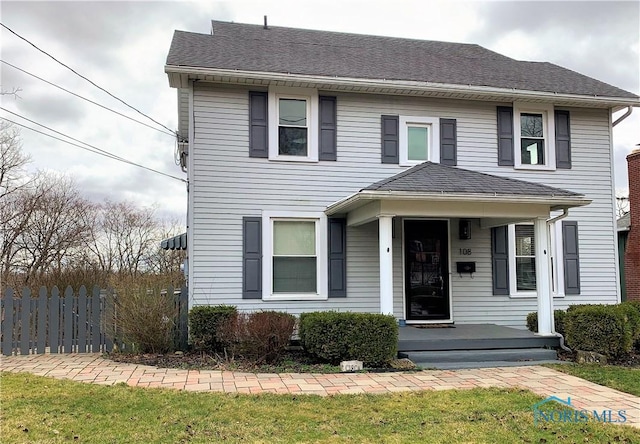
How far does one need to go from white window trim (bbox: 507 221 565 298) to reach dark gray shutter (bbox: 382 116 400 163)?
290 cm

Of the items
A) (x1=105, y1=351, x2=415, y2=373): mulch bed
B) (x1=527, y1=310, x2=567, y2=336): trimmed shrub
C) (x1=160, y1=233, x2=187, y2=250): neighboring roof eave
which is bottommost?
(x1=105, y1=351, x2=415, y2=373): mulch bed

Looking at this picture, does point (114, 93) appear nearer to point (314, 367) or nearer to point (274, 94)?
point (274, 94)

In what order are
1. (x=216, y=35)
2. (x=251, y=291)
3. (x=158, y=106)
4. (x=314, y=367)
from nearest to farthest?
(x=314, y=367) → (x=251, y=291) → (x=216, y=35) → (x=158, y=106)

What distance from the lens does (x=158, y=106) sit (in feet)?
41.6

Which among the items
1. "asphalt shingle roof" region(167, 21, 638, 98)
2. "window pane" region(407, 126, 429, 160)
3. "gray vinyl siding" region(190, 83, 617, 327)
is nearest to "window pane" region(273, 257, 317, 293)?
"gray vinyl siding" region(190, 83, 617, 327)

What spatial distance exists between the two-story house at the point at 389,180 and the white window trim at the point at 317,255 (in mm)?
26

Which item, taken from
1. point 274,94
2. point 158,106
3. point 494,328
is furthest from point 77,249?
point 494,328

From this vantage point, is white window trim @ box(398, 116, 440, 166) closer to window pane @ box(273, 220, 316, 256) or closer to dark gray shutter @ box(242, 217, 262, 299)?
window pane @ box(273, 220, 316, 256)

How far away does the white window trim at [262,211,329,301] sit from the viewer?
908 cm

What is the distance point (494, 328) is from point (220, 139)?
20.4 feet

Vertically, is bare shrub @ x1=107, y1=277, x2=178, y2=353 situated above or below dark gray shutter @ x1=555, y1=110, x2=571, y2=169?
below

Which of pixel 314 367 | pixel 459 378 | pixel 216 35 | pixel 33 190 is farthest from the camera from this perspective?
pixel 33 190

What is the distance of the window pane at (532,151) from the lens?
1038 cm

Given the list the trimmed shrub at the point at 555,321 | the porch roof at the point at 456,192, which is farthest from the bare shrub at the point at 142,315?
the trimmed shrub at the point at 555,321
